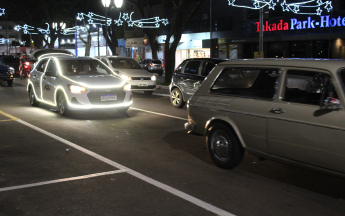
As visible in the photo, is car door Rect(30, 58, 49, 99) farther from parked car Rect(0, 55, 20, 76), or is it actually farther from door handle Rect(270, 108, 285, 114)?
parked car Rect(0, 55, 20, 76)

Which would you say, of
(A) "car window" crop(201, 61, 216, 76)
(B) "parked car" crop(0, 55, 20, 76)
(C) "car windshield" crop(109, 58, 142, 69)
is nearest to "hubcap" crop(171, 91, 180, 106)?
(A) "car window" crop(201, 61, 216, 76)

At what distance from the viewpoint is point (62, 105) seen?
1162cm

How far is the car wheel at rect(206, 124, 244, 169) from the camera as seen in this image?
20.3ft

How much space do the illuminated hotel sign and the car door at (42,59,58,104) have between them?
2058 centimetres

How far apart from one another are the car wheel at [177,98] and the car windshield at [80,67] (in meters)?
2.50

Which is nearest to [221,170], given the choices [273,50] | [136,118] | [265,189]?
[265,189]

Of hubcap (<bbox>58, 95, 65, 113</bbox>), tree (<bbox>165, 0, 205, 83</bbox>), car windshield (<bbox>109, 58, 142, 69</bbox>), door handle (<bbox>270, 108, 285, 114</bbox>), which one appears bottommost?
hubcap (<bbox>58, 95, 65, 113</bbox>)

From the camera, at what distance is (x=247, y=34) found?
110 feet

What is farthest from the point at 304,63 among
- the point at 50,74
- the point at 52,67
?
the point at 52,67

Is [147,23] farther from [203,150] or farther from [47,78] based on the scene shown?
[203,150]

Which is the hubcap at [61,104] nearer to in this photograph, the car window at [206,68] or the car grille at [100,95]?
the car grille at [100,95]

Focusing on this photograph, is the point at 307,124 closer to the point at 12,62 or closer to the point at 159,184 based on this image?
the point at 159,184

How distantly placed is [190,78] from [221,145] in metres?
7.19

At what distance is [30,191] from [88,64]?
7779 millimetres
